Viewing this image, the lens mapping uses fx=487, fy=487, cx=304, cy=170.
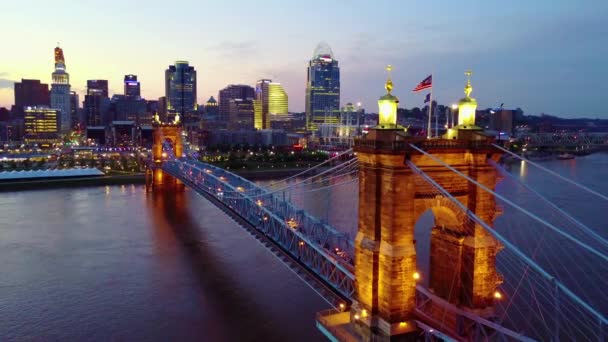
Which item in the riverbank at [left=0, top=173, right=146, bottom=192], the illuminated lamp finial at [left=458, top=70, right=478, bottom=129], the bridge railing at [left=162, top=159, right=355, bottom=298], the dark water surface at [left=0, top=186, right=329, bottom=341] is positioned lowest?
the dark water surface at [left=0, top=186, right=329, bottom=341]

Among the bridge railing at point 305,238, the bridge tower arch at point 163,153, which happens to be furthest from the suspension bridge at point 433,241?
the bridge tower arch at point 163,153

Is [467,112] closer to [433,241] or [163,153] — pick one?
[433,241]

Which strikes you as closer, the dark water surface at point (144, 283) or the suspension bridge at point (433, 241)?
the suspension bridge at point (433, 241)

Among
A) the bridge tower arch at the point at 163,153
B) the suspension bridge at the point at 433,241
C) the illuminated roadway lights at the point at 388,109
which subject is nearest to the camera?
Result: the suspension bridge at the point at 433,241

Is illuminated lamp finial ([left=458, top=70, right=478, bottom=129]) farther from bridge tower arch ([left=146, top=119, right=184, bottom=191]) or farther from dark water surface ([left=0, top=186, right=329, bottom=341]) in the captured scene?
bridge tower arch ([left=146, top=119, right=184, bottom=191])

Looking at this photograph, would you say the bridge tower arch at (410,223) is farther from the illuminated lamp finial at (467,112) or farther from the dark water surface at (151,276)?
the dark water surface at (151,276)

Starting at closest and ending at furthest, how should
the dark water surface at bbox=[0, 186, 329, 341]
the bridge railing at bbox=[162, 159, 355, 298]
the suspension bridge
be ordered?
the suspension bridge, the bridge railing at bbox=[162, 159, 355, 298], the dark water surface at bbox=[0, 186, 329, 341]

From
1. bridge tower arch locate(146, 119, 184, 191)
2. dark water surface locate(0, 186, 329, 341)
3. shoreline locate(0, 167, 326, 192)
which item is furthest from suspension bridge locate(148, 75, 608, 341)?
shoreline locate(0, 167, 326, 192)
